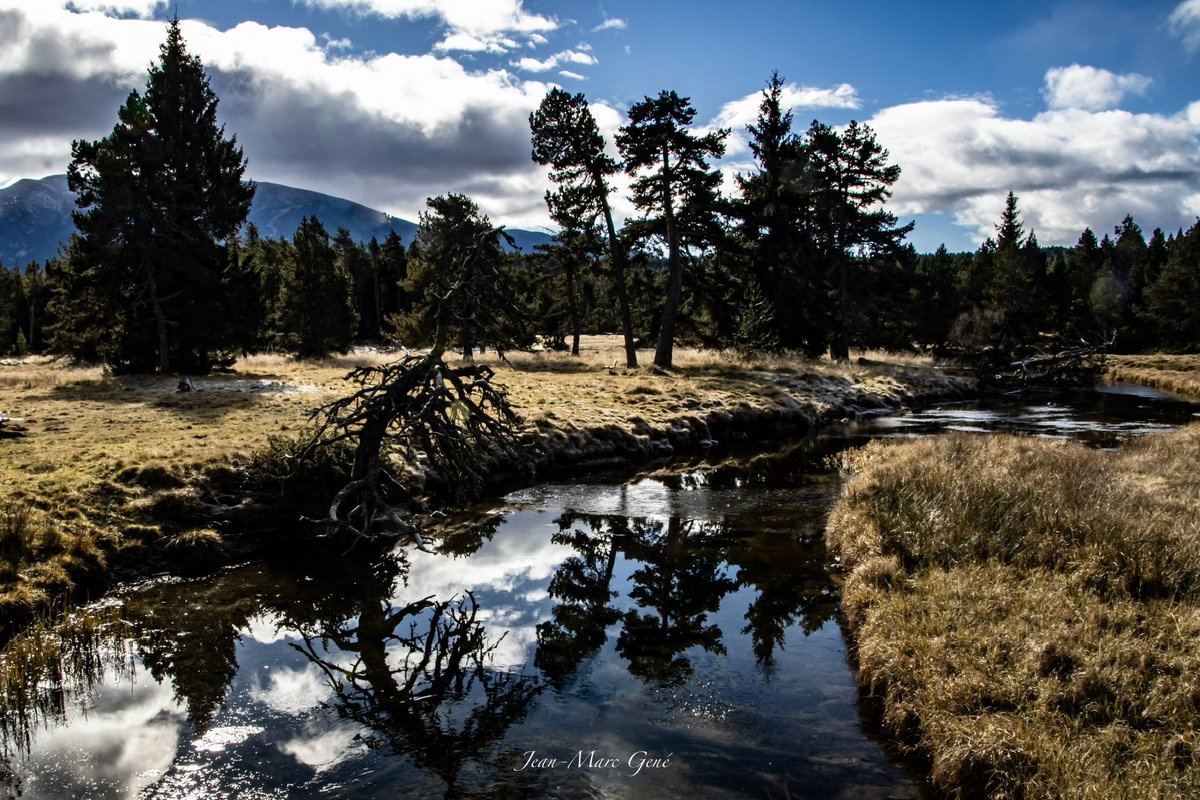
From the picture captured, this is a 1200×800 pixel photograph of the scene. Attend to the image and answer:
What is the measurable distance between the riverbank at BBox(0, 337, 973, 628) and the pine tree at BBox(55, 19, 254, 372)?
2.44 m

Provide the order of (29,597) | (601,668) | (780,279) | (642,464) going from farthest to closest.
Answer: (780,279) → (642,464) → (29,597) → (601,668)

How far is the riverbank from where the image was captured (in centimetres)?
1177

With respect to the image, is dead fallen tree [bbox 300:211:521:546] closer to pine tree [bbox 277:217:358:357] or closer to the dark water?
the dark water

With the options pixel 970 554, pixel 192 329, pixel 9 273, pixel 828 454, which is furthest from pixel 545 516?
pixel 9 273

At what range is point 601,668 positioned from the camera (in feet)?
29.3

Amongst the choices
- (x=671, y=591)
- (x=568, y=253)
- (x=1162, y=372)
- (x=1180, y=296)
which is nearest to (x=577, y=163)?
(x=568, y=253)

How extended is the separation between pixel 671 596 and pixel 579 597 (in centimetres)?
156

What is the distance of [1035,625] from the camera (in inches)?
306

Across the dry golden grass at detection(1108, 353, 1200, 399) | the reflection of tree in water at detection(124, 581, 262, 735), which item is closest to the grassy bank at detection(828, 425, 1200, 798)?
the reflection of tree in water at detection(124, 581, 262, 735)

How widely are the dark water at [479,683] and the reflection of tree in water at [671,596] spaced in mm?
51

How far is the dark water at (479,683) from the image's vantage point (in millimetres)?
6684

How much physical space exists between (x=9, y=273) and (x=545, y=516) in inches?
3879

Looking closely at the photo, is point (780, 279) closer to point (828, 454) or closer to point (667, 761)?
point (828, 454)

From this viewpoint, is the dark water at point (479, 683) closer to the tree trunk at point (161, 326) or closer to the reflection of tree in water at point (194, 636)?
the reflection of tree in water at point (194, 636)
